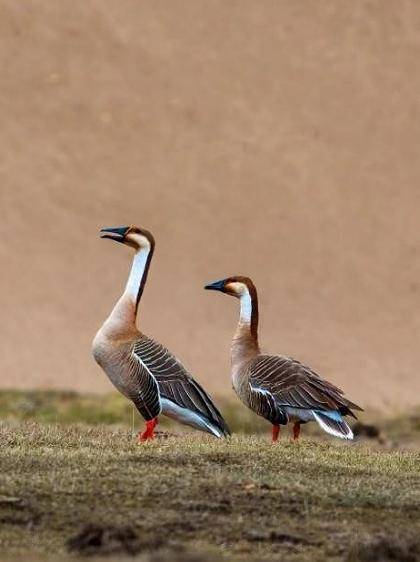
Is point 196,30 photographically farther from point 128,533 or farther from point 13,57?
point 128,533

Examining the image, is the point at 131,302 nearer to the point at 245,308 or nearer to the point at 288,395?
the point at 245,308

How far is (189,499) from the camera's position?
10.8m

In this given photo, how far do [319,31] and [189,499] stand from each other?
36.5 meters

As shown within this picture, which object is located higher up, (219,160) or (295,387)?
(219,160)

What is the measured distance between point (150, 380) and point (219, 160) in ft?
100

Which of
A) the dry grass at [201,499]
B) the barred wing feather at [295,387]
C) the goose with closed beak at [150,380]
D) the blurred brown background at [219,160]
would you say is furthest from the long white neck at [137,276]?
the blurred brown background at [219,160]

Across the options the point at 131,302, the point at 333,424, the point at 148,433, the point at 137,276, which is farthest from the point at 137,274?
the point at 333,424

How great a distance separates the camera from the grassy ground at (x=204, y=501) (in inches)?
384

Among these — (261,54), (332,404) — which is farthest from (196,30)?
(332,404)

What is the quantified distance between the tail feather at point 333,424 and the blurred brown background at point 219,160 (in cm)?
2514

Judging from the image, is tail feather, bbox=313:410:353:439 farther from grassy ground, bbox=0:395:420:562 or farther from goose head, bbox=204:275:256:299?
goose head, bbox=204:275:256:299

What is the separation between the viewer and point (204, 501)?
10734mm

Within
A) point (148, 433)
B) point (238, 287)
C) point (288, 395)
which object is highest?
point (238, 287)

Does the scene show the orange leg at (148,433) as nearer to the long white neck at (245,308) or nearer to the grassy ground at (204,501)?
the grassy ground at (204,501)
